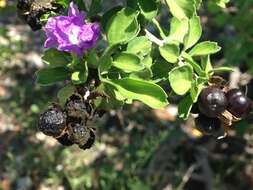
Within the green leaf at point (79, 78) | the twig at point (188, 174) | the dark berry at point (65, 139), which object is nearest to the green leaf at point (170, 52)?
the green leaf at point (79, 78)

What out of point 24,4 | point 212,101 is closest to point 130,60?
point 212,101

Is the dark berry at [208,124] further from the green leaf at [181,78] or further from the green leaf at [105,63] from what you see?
the green leaf at [105,63]

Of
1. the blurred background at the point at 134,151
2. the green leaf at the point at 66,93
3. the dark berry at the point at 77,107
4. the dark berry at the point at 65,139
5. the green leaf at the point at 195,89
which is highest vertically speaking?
the green leaf at the point at 195,89

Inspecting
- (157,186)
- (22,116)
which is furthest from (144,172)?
(22,116)

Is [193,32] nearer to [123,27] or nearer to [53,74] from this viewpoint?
[123,27]

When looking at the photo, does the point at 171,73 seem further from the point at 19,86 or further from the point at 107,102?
the point at 19,86
